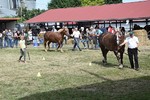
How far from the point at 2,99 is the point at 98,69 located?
20.1 ft

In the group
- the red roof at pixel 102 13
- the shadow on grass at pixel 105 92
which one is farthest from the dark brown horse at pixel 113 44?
the red roof at pixel 102 13

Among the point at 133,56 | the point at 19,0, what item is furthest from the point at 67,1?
the point at 133,56

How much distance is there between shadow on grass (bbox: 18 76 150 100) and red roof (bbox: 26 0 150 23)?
2383cm

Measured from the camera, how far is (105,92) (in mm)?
9906

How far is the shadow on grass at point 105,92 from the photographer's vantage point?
924 cm

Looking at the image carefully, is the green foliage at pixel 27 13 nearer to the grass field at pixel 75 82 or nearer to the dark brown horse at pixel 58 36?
the dark brown horse at pixel 58 36

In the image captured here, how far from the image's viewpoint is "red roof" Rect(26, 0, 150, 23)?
36188mm

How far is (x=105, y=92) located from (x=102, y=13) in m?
30.5

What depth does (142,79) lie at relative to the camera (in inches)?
470

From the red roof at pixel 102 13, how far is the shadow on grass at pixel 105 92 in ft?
78.2

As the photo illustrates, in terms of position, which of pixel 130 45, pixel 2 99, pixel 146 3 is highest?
pixel 146 3

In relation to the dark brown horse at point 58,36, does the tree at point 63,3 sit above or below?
above

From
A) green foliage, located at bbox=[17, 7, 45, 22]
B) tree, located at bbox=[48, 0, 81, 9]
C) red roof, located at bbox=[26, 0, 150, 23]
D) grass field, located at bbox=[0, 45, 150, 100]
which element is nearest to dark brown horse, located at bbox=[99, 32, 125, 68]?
grass field, located at bbox=[0, 45, 150, 100]

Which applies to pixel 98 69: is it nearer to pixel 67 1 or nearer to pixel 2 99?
pixel 2 99
